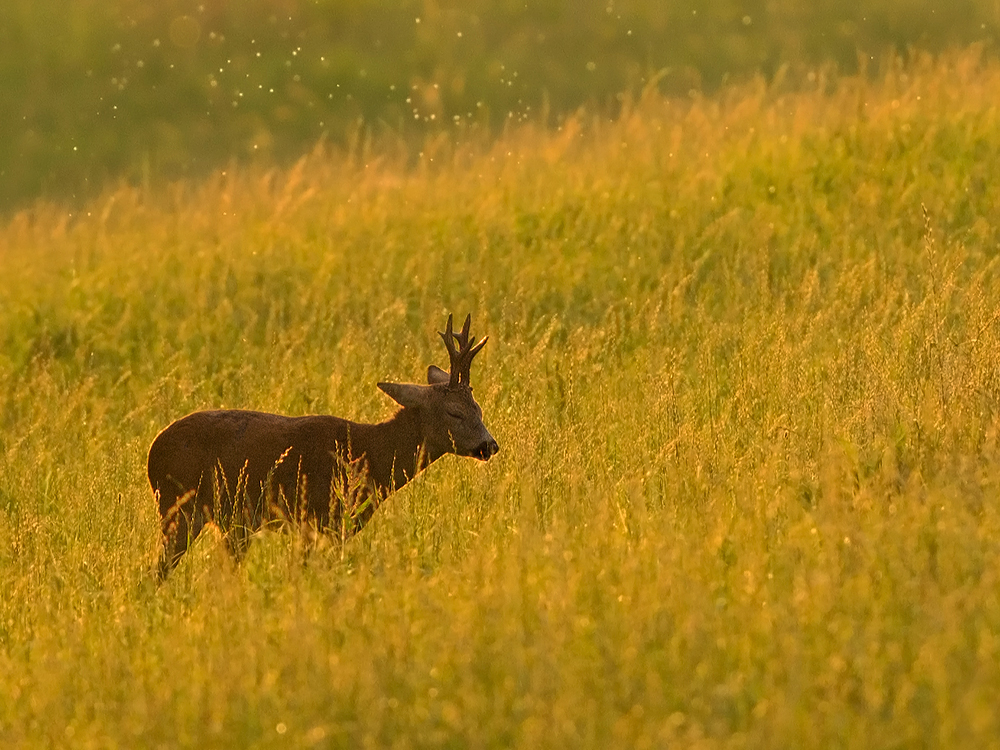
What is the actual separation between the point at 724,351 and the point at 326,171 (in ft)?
20.8

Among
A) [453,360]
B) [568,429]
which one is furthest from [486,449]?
[568,429]

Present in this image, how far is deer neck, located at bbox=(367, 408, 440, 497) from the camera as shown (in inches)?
321

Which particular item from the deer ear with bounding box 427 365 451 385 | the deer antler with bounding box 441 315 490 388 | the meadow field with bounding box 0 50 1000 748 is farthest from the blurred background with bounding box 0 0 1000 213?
the deer antler with bounding box 441 315 490 388

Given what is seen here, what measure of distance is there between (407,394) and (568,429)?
1234mm

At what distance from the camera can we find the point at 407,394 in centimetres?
812

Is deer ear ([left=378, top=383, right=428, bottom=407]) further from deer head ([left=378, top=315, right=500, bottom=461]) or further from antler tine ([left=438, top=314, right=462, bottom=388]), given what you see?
antler tine ([left=438, top=314, right=462, bottom=388])

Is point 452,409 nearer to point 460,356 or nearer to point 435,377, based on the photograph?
point 460,356

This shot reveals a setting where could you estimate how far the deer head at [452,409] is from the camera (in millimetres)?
7918

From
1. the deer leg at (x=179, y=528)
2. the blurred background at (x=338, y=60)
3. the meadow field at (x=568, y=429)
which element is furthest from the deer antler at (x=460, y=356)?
the blurred background at (x=338, y=60)

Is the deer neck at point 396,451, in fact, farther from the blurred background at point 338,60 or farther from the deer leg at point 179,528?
the blurred background at point 338,60

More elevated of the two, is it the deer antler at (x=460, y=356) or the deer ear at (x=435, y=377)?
the deer antler at (x=460, y=356)

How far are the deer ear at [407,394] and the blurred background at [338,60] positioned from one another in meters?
12.9

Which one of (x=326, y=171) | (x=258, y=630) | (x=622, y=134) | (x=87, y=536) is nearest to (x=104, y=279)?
(x=326, y=171)

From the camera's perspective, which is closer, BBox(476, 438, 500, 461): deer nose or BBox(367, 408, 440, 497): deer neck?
BBox(476, 438, 500, 461): deer nose
